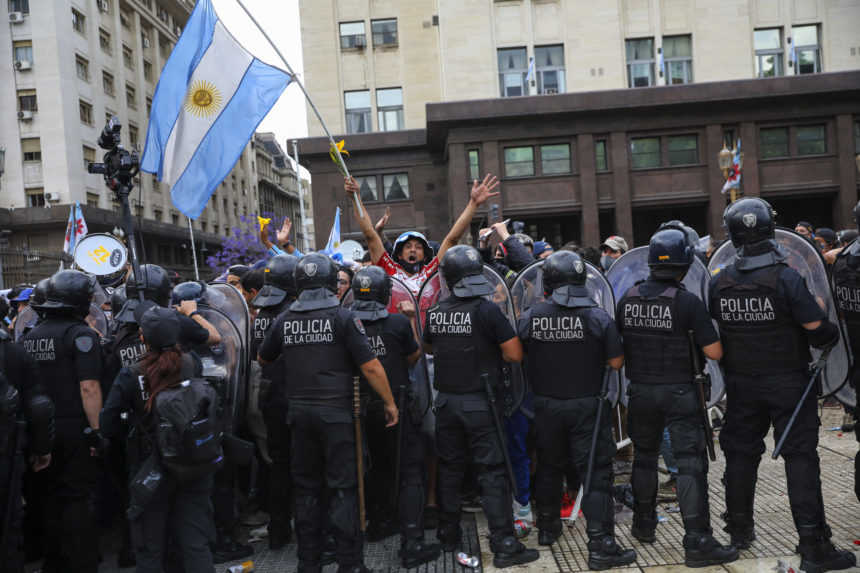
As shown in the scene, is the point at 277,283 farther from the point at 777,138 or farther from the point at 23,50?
the point at 23,50

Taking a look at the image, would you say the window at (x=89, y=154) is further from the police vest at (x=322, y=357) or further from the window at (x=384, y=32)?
the police vest at (x=322, y=357)

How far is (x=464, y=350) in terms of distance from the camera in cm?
468

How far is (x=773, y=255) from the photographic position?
4.28m

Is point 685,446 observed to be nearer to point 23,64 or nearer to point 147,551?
point 147,551

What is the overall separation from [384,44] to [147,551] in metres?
29.1

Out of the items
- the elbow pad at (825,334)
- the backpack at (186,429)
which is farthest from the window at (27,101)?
the elbow pad at (825,334)

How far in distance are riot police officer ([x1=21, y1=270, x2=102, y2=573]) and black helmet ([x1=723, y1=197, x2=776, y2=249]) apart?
442 cm

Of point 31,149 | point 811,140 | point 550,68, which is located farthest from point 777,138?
point 31,149

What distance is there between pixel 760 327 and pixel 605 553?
1.81 m

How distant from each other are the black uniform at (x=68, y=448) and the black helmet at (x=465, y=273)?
2.53m

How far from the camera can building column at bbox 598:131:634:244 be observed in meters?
25.3

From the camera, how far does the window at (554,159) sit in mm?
25672

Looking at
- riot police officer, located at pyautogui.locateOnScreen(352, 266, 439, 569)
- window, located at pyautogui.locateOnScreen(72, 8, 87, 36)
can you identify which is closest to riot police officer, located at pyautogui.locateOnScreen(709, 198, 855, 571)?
riot police officer, located at pyautogui.locateOnScreen(352, 266, 439, 569)

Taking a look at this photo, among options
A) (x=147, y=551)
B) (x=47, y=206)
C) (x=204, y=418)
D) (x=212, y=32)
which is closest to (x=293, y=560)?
(x=147, y=551)
